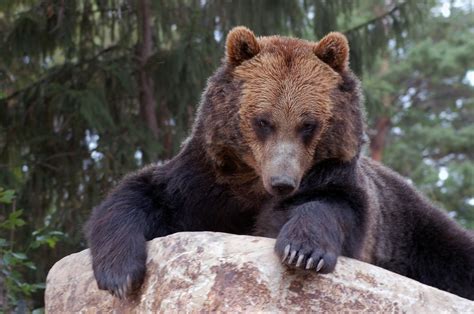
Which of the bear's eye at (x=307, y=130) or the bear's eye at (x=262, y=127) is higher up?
the bear's eye at (x=262, y=127)

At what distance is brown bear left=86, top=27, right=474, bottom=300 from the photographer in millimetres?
4496

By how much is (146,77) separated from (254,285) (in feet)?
19.2

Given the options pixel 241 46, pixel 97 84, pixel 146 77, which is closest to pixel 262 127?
pixel 241 46

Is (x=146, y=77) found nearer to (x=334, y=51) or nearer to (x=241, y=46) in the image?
→ (x=241, y=46)

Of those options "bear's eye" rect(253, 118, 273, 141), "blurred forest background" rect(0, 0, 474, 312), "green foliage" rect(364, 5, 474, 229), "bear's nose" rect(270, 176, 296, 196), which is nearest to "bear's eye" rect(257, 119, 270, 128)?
"bear's eye" rect(253, 118, 273, 141)

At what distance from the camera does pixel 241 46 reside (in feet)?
16.7

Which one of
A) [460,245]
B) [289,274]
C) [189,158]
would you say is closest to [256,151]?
[189,158]

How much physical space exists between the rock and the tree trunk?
17.0 feet

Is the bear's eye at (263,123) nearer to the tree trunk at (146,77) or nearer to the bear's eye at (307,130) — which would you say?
the bear's eye at (307,130)

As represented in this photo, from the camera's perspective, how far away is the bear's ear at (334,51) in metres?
5.02

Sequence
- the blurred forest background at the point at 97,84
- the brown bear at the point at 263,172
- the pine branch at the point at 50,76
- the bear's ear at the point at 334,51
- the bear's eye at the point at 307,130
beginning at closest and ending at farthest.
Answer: the brown bear at the point at 263,172
the bear's eye at the point at 307,130
the bear's ear at the point at 334,51
the blurred forest background at the point at 97,84
the pine branch at the point at 50,76

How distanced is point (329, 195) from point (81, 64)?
5318mm

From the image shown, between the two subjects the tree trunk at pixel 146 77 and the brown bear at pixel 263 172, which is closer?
the brown bear at pixel 263 172

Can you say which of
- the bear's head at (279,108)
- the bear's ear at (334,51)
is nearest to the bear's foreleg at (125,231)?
the bear's head at (279,108)
